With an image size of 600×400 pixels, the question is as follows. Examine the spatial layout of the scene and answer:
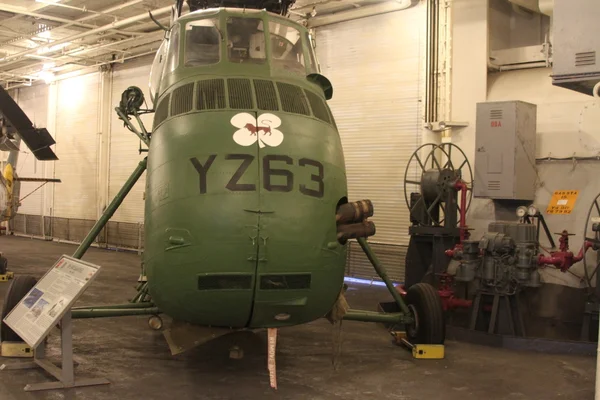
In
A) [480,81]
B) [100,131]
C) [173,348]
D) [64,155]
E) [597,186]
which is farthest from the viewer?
[64,155]

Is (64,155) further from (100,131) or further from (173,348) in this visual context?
(173,348)

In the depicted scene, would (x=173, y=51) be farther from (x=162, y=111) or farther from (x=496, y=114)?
(x=496, y=114)

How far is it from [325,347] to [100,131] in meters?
13.4

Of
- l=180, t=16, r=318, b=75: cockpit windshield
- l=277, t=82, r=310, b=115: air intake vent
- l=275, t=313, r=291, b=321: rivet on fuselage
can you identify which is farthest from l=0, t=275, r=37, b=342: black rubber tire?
l=277, t=82, r=310, b=115: air intake vent

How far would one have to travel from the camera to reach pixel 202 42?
18.0 ft

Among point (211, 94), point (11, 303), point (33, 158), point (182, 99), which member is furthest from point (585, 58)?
point (33, 158)

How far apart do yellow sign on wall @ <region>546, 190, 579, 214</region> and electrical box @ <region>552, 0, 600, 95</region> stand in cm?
428

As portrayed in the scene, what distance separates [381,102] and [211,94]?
706 centimetres

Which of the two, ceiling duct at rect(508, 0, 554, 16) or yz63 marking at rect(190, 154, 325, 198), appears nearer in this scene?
yz63 marking at rect(190, 154, 325, 198)

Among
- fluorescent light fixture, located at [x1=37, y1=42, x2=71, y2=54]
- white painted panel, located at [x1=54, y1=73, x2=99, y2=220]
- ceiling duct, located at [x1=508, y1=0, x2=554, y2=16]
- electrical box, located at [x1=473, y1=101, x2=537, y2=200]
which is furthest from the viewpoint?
white painted panel, located at [x1=54, y1=73, x2=99, y2=220]

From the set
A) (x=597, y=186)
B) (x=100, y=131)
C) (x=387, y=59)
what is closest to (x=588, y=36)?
(x=597, y=186)

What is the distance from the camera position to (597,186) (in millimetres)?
8422

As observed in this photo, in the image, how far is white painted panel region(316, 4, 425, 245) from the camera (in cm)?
1104

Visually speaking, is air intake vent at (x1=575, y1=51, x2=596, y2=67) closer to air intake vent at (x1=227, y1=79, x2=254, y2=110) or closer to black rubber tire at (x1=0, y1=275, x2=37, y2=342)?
air intake vent at (x1=227, y1=79, x2=254, y2=110)
